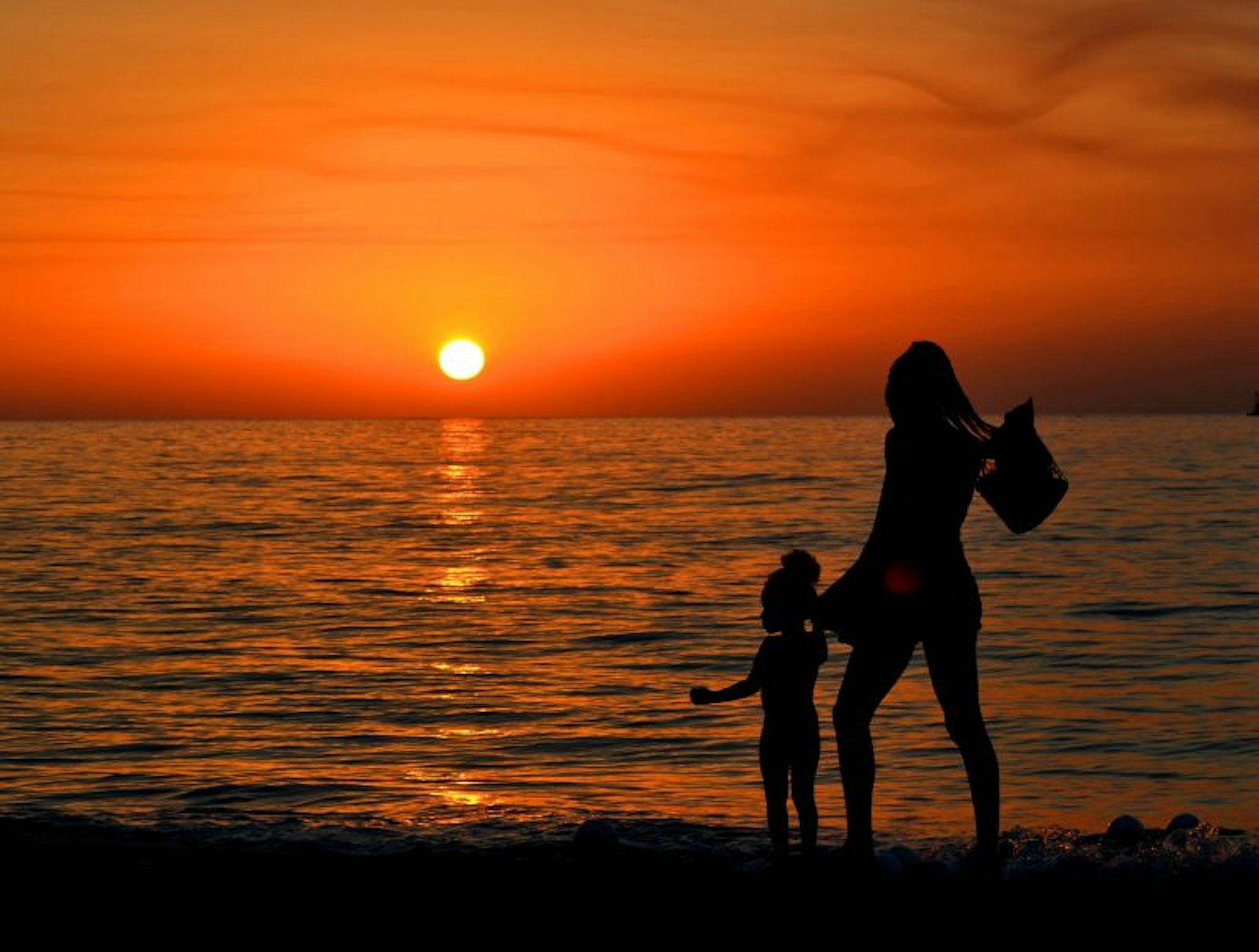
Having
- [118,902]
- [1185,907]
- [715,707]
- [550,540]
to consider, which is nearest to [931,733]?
[715,707]

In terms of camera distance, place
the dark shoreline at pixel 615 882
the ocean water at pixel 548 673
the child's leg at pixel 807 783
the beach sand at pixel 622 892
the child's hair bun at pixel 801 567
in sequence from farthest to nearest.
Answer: the ocean water at pixel 548 673, the child's leg at pixel 807 783, the child's hair bun at pixel 801 567, the dark shoreline at pixel 615 882, the beach sand at pixel 622 892

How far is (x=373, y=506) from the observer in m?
56.3

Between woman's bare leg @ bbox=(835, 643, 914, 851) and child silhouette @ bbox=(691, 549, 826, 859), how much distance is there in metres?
0.46

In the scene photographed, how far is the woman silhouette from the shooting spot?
6.25 metres

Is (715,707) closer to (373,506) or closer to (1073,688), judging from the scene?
(1073,688)

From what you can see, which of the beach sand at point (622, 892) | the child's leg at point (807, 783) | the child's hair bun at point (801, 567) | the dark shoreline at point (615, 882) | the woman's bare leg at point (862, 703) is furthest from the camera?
the child's leg at point (807, 783)

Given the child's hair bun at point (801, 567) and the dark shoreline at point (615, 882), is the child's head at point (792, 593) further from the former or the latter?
the dark shoreline at point (615, 882)

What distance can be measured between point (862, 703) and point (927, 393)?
1263 millimetres

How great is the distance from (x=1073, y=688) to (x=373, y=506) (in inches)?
1673

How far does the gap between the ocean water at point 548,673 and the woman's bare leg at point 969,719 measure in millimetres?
2912

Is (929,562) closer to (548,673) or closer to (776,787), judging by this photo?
(776,787)

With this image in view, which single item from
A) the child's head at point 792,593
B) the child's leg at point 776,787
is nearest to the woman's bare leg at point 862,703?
the child's head at point 792,593

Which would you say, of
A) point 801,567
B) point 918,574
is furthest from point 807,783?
point 918,574

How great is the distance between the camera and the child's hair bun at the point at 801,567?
6.82m
